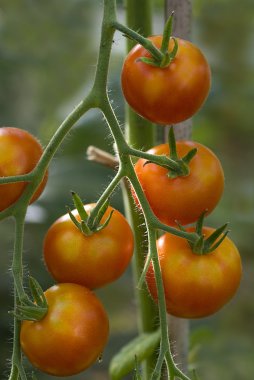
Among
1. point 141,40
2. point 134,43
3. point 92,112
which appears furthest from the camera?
point 92,112

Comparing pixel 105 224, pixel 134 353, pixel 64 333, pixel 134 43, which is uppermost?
pixel 134 43

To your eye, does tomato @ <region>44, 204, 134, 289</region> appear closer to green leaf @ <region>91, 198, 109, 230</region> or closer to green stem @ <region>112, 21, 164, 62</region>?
green leaf @ <region>91, 198, 109, 230</region>

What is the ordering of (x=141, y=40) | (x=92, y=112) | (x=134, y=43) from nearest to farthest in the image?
1. (x=141, y=40)
2. (x=134, y=43)
3. (x=92, y=112)

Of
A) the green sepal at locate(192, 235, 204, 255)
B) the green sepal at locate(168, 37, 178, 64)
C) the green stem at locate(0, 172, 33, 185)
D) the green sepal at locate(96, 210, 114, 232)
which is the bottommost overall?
the green sepal at locate(192, 235, 204, 255)

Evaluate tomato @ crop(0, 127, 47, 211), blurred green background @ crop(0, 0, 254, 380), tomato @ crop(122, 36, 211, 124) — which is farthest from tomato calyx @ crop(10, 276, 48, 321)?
blurred green background @ crop(0, 0, 254, 380)

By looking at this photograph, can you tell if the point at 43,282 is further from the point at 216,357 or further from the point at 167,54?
the point at 167,54

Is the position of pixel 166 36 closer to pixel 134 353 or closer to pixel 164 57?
pixel 164 57

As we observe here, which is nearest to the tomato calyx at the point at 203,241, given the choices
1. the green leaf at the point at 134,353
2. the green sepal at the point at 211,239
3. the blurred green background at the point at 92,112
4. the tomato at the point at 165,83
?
the green sepal at the point at 211,239

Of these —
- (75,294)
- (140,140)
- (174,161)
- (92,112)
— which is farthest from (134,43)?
(92,112)
